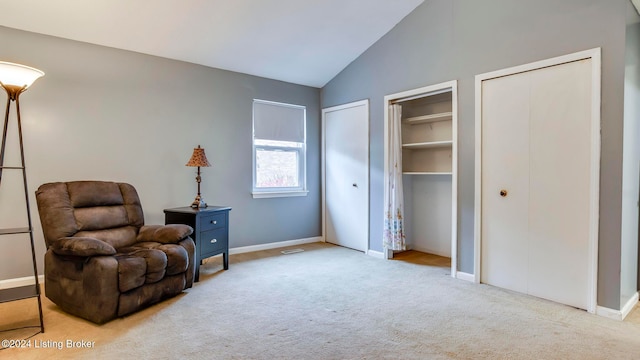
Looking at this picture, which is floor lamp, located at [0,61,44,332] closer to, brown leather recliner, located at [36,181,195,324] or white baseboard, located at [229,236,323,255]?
brown leather recliner, located at [36,181,195,324]

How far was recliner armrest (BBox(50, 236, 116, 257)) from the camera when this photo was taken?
2.47m

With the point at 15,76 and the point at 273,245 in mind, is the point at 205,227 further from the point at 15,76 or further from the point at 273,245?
the point at 15,76

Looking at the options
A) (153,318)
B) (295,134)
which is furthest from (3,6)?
(295,134)

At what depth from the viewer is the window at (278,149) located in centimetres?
488

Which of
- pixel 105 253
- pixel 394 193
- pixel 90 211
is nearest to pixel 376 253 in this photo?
pixel 394 193

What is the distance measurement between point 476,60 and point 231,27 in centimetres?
255

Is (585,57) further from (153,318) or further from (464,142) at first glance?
(153,318)

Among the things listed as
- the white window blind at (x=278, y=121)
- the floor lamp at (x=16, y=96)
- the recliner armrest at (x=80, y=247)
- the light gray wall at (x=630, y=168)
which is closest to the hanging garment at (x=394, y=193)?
the white window blind at (x=278, y=121)

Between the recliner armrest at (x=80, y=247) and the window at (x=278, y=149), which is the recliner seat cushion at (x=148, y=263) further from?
the window at (x=278, y=149)

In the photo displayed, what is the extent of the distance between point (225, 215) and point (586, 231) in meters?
3.31

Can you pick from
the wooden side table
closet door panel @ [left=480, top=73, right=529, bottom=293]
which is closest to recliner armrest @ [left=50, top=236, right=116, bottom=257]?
the wooden side table

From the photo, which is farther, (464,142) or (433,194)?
(433,194)

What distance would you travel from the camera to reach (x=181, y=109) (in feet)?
13.8

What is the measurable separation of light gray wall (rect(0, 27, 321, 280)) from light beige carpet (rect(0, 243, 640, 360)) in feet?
4.13
